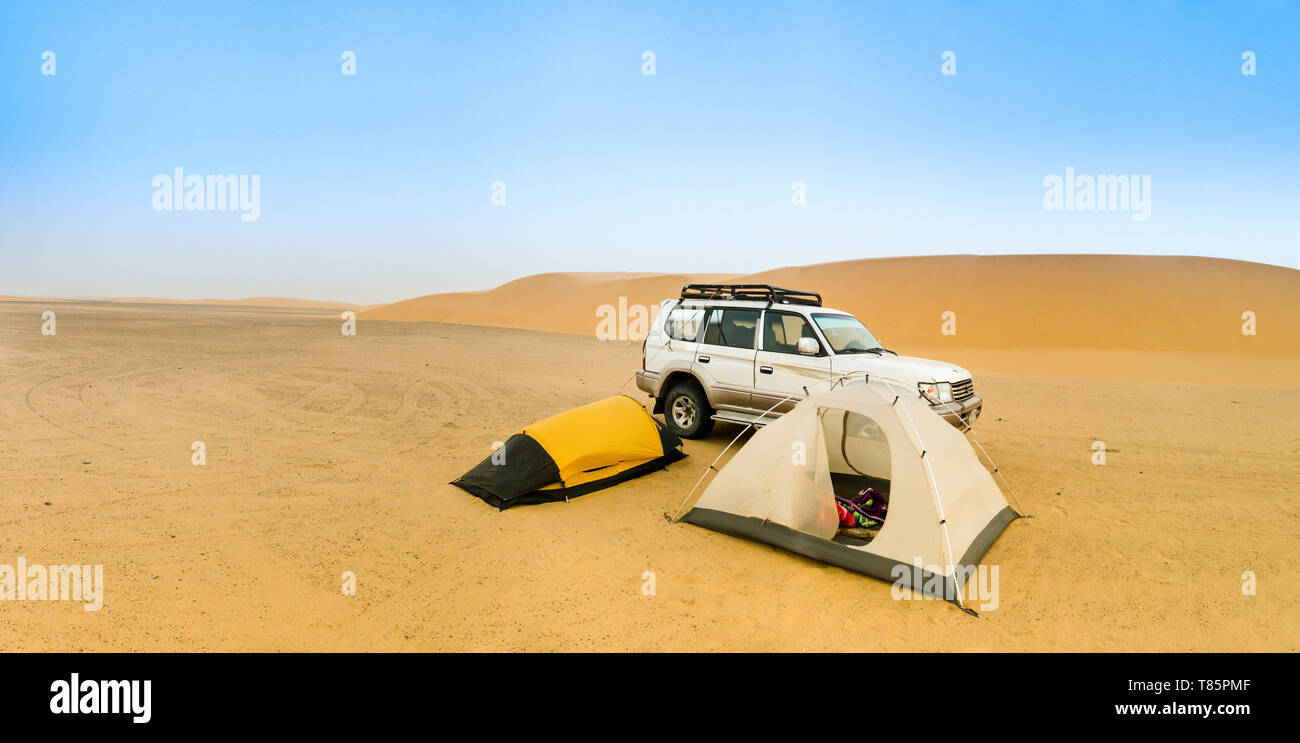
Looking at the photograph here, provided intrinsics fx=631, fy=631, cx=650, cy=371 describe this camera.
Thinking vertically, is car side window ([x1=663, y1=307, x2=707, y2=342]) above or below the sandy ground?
above

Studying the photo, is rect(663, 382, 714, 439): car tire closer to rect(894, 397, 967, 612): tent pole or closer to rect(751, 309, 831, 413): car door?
rect(751, 309, 831, 413): car door

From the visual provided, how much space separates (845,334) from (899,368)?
48.1 inches

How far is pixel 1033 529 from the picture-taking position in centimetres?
665

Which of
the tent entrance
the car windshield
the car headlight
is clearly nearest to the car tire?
the car windshield

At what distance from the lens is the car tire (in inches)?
392

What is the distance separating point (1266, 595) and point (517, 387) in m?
13.4

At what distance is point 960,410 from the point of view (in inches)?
324

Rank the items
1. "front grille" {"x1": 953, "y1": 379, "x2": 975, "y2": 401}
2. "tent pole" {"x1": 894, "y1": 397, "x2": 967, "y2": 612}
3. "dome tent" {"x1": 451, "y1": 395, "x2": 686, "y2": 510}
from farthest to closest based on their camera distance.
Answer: "front grille" {"x1": 953, "y1": 379, "x2": 975, "y2": 401}
"dome tent" {"x1": 451, "y1": 395, "x2": 686, "y2": 510}
"tent pole" {"x1": 894, "y1": 397, "x2": 967, "y2": 612}

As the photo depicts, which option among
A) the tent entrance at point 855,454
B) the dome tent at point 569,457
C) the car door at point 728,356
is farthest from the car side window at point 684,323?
the tent entrance at point 855,454

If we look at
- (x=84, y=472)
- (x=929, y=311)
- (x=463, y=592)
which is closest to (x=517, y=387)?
(x=84, y=472)

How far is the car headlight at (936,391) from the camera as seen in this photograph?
797cm

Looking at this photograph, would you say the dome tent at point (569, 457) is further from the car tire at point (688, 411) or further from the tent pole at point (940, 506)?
the tent pole at point (940, 506)

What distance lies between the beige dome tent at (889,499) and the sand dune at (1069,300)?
2666 centimetres

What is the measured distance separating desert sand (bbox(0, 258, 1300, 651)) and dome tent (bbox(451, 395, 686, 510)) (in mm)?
243
